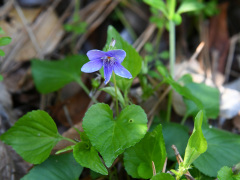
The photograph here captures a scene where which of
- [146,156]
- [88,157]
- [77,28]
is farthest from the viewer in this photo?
[77,28]

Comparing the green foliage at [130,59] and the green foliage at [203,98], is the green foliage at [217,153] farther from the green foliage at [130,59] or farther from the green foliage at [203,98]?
the green foliage at [130,59]

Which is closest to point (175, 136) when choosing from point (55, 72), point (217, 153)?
point (217, 153)

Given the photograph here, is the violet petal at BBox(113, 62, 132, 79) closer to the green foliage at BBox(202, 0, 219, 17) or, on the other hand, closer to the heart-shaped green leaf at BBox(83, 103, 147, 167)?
the heart-shaped green leaf at BBox(83, 103, 147, 167)

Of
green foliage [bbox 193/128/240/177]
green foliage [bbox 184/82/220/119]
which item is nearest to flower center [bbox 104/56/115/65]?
green foliage [bbox 193/128/240/177]

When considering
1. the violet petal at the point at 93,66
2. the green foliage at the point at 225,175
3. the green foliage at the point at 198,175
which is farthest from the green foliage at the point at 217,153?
the violet petal at the point at 93,66

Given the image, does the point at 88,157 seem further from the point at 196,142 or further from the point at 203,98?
the point at 203,98

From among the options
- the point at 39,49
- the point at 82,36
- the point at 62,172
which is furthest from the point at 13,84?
the point at 62,172
